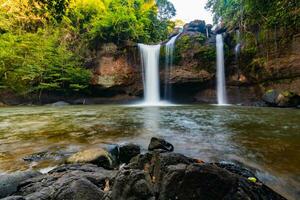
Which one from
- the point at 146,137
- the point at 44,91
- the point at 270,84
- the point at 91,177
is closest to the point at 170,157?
the point at 91,177

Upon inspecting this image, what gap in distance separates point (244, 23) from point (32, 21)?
18109mm

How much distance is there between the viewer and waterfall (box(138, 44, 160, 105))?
22.0m

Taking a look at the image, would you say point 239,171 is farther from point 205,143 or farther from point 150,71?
point 150,71

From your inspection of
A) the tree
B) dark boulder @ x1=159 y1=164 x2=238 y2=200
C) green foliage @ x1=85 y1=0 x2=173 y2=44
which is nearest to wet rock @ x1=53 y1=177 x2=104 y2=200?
dark boulder @ x1=159 y1=164 x2=238 y2=200

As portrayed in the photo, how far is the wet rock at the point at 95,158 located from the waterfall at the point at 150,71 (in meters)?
17.5

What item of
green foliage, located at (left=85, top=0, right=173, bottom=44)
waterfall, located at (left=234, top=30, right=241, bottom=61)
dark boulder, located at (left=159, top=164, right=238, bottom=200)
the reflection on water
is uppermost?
green foliage, located at (left=85, top=0, right=173, bottom=44)

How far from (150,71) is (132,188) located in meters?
19.9

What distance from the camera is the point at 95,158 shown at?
4188 mm

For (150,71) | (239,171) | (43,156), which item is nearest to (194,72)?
(150,71)

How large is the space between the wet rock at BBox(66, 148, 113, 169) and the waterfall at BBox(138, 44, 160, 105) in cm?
1753

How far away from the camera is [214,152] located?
5074 mm

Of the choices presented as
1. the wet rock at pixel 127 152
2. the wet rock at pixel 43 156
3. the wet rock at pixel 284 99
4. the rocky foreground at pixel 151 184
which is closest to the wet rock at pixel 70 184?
the rocky foreground at pixel 151 184

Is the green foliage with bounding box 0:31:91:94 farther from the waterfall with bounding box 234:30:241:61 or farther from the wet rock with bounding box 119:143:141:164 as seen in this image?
the wet rock with bounding box 119:143:141:164

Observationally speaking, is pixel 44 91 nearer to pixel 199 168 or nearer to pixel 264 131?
pixel 264 131
